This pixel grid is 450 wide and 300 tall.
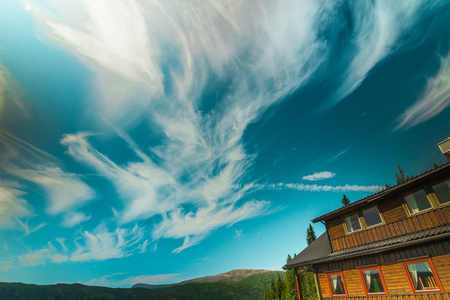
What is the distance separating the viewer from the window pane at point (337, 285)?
14336 millimetres

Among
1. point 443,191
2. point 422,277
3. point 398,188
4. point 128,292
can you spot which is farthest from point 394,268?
point 128,292

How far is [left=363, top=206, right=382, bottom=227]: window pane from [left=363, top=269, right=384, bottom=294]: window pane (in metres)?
2.89

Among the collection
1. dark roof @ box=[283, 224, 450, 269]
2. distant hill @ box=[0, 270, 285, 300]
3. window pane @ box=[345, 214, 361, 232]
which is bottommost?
distant hill @ box=[0, 270, 285, 300]

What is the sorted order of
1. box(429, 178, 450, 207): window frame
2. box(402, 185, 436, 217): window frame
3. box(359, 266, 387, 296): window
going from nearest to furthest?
box(429, 178, 450, 207): window frame → box(402, 185, 436, 217): window frame → box(359, 266, 387, 296): window

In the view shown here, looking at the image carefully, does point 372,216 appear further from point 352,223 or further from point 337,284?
point 337,284

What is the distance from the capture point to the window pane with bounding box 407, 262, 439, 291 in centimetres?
1029

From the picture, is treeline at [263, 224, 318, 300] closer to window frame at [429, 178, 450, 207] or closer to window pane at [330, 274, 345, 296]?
window pane at [330, 274, 345, 296]

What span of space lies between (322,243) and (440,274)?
9.28 meters

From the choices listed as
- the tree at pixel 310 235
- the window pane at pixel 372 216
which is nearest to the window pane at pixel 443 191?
the window pane at pixel 372 216

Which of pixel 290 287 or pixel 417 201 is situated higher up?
pixel 417 201

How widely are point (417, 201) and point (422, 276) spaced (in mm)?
3876

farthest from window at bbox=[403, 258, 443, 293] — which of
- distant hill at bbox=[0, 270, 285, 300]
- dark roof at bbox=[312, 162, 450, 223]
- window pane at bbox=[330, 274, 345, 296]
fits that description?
distant hill at bbox=[0, 270, 285, 300]

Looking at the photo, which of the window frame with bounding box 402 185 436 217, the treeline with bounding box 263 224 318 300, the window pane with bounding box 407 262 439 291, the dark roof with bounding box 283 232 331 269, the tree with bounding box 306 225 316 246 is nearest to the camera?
the window pane with bounding box 407 262 439 291

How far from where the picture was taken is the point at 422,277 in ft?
34.7
